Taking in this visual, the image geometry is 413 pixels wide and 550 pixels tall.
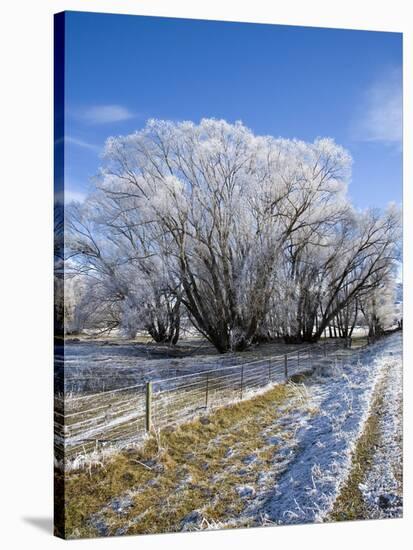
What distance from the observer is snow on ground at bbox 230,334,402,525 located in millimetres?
8008

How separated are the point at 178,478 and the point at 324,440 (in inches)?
58.8

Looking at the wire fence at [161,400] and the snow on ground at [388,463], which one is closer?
the wire fence at [161,400]

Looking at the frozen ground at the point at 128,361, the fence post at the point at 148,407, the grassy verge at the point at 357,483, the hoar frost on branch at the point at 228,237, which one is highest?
the hoar frost on branch at the point at 228,237

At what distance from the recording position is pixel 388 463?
27.8 feet

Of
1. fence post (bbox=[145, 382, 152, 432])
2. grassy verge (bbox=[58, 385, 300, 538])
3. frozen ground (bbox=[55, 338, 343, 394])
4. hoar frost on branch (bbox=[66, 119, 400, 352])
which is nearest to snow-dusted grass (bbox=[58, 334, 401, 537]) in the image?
grassy verge (bbox=[58, 385, 300, 538])

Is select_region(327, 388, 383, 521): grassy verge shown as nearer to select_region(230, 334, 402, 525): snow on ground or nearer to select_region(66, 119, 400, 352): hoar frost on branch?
select_region(230, 334, 402, 525): snow on ground

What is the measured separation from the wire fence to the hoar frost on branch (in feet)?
0.80

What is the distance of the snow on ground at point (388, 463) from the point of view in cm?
834

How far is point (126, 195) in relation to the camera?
7883 millimetres

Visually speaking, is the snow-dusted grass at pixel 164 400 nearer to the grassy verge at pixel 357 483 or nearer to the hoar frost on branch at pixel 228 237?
the hoar frost on branch at pixel 228 237

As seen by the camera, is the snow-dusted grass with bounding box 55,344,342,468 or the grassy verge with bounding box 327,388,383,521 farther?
the grassy verge with bounding box 327,388,383,521

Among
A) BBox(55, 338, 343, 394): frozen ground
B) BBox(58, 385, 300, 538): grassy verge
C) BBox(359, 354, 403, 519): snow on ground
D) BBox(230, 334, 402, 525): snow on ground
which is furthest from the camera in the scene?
BBox(359, 354, 403, 519): snow on ground

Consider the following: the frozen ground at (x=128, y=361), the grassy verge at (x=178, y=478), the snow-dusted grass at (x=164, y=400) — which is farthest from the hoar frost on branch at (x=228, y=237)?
the grassy verge at (x=178, y=478)

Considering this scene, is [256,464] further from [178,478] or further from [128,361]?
[128,361]
